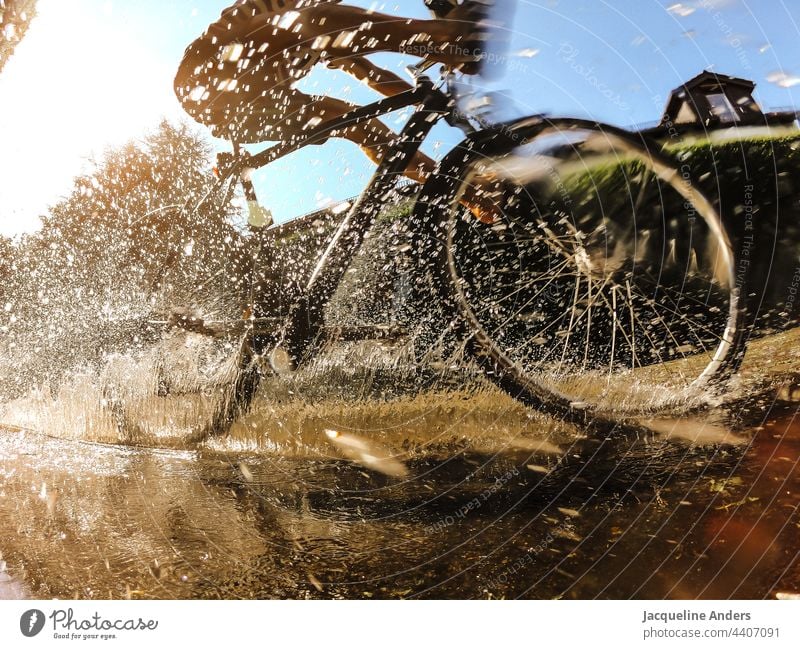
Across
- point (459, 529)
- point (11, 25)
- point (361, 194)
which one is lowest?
point (459, 529)

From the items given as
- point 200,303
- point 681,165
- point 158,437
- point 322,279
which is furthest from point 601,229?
point 158,437

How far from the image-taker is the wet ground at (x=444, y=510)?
482 mm

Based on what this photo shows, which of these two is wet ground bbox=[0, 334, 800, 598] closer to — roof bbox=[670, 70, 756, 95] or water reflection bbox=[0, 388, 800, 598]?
water reflection bbox=[0, 388, 800, 598]

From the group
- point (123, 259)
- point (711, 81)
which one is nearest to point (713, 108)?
point (711, 81)

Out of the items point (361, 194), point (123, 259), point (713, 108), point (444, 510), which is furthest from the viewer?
point (123, 259)

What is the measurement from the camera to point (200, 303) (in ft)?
2.88

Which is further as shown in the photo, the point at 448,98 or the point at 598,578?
the point at 448,98

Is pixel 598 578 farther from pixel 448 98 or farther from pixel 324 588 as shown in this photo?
pixel 448 98

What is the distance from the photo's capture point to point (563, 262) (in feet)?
1.92

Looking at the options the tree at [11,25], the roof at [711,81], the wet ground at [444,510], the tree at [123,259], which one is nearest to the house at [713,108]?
the roof at [711,81]

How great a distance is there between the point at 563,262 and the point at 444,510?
33 cm

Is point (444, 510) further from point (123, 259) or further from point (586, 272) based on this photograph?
point (123, 259)

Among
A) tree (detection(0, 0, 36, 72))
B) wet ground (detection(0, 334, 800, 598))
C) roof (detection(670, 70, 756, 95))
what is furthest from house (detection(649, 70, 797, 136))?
tree (detection(0, 0, 36, 72))

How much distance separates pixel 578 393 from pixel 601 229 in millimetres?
192
